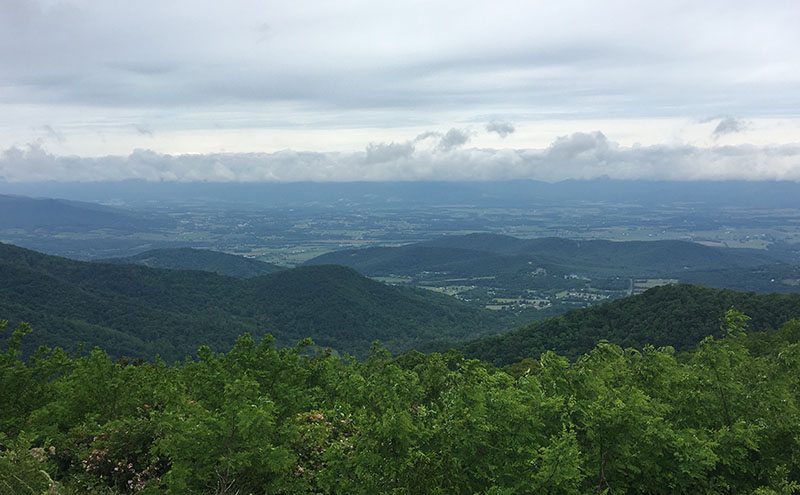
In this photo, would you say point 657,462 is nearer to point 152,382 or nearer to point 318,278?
point 152,382

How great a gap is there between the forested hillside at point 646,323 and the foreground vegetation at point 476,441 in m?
60.4

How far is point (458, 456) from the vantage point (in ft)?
44.2

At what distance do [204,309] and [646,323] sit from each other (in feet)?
445

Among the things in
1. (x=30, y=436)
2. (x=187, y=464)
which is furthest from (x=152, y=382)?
(x=187, y=464)

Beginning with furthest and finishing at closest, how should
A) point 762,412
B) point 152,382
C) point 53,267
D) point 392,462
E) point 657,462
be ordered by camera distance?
point 53,267
point 152,382
point 762,412
point 657,462
point 392,462

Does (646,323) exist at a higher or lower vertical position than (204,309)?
higher

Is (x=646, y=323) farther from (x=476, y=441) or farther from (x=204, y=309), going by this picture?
(x=204, y=309)

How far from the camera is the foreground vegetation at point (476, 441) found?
1280 cm

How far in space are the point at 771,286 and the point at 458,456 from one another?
234m

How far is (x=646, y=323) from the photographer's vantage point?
285ft

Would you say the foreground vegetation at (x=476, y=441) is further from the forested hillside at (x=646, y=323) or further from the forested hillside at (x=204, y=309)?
the forested hillside at (x=204, y=309)

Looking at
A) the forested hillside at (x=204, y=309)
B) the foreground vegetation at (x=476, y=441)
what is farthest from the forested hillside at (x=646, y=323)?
the foreground vegetation at (x=476, y=441)

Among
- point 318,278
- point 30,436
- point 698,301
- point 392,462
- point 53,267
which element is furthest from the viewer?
point 318,278

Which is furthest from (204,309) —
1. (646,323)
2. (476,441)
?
(476,441)
